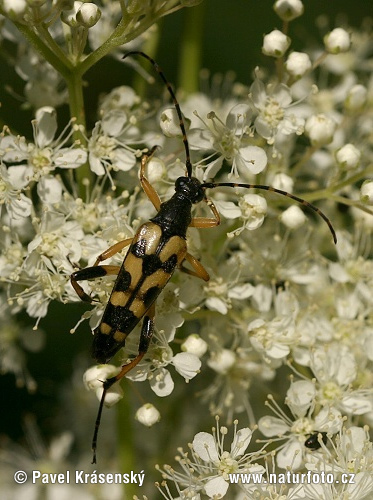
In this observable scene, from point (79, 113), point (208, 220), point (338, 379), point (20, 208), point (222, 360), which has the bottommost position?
point (338, 379)

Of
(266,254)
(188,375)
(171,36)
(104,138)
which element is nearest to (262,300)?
(266,254)

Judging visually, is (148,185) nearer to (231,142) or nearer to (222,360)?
(231,142)

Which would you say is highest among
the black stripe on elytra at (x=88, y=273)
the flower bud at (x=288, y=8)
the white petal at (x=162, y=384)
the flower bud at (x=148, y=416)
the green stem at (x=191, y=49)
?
the green stem at (x=191, y=49)

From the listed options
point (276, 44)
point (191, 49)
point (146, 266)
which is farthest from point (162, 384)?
point (191, 49)

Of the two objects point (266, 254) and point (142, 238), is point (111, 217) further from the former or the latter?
point (266, 254)

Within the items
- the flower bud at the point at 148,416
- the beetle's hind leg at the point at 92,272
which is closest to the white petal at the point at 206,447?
the flower bud at the point at 148,416

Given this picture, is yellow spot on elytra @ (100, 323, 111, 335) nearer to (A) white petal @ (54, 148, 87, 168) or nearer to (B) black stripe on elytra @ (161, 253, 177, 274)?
(B) black stripe on elytra @ (161, 253, 177, 274)

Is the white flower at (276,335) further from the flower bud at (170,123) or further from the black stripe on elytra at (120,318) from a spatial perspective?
the flower bud at (170,123)
